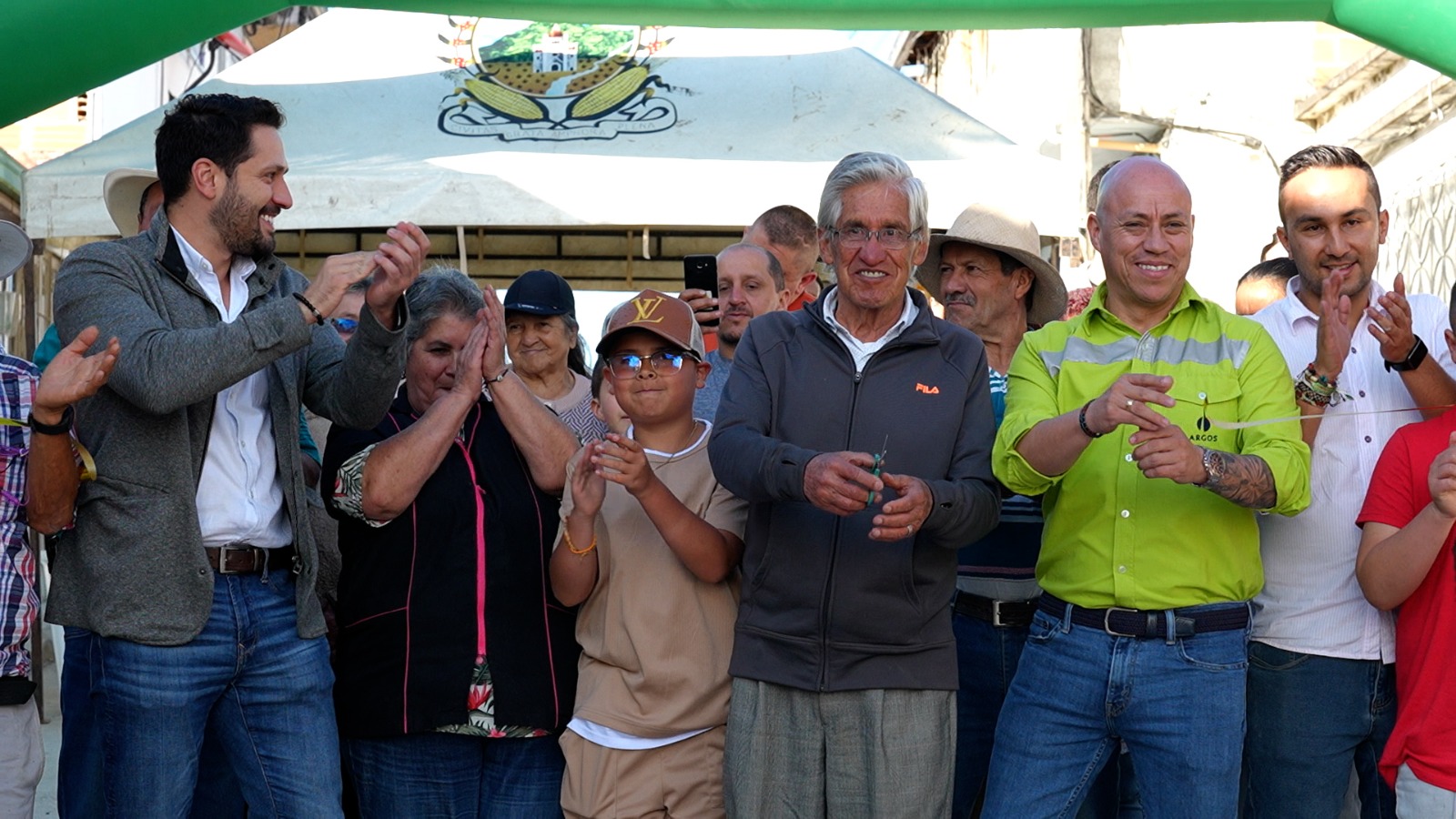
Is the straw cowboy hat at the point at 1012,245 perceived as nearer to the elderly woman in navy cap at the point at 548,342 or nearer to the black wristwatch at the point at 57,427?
the elderly woman in navy cap at the point at 548,342

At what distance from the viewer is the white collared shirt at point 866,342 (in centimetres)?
322

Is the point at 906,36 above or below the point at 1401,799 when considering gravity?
above

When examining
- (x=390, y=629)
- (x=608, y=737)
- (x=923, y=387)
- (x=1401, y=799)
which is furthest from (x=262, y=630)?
(x=1401, y=799)

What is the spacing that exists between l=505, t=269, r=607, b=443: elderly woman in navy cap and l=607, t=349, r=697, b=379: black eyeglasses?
0.67 metres

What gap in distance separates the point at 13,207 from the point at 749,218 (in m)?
6.88

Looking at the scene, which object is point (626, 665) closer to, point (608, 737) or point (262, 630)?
point (608, 737)

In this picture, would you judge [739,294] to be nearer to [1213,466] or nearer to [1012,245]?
[1012,245]

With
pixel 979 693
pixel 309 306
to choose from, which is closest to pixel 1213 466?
pixel 979 693

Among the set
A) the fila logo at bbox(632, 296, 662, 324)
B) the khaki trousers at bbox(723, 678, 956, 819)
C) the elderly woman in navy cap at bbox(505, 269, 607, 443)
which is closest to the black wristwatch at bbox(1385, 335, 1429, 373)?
the khaki trousers at bbox(723, 678, 956, 819)

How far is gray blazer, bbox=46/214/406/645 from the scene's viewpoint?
3020mm

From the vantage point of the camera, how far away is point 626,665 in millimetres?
3340

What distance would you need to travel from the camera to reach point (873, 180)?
3277 mm

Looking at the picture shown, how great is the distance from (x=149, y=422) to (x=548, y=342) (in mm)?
1200

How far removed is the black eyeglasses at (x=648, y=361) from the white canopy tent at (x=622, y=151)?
2601 mm
